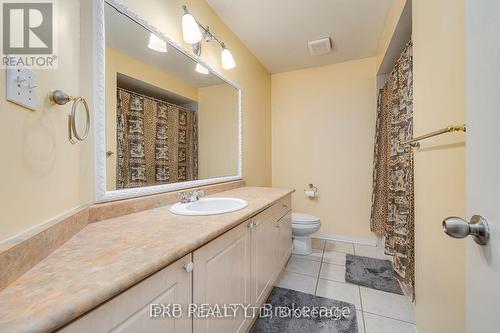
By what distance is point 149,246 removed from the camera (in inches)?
26.9

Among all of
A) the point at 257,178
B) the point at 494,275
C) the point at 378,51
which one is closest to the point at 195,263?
the point at 494,275

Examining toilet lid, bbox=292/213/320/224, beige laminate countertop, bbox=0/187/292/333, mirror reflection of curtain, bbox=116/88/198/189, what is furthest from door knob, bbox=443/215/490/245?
toilet lid, bbox=292/213/320/224

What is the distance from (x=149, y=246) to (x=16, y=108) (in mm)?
533

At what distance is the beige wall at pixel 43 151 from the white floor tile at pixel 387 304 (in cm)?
189

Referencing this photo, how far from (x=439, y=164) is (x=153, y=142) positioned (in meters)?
1.52

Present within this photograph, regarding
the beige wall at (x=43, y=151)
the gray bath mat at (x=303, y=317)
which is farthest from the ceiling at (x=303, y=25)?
the gray bath mat at (x=303, y=317)

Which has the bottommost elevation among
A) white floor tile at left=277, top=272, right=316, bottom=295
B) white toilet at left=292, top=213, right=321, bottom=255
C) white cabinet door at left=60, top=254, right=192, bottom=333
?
white floor tile at left=277, top=272, right=316, bottom=295

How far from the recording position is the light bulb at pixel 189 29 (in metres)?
1.41

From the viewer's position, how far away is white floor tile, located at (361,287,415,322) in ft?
4.71

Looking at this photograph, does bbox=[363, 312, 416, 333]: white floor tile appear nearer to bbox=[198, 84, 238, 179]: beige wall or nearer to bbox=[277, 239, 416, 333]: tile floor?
bbox=[277, 239, 416, 333]: tile floor

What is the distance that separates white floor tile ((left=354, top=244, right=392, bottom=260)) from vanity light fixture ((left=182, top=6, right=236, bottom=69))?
240 cm

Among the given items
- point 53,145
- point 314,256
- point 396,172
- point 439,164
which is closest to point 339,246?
point 314,256

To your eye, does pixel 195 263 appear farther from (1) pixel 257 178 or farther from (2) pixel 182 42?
A: (1) pixel 257 178

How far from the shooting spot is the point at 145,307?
58 centimetres
